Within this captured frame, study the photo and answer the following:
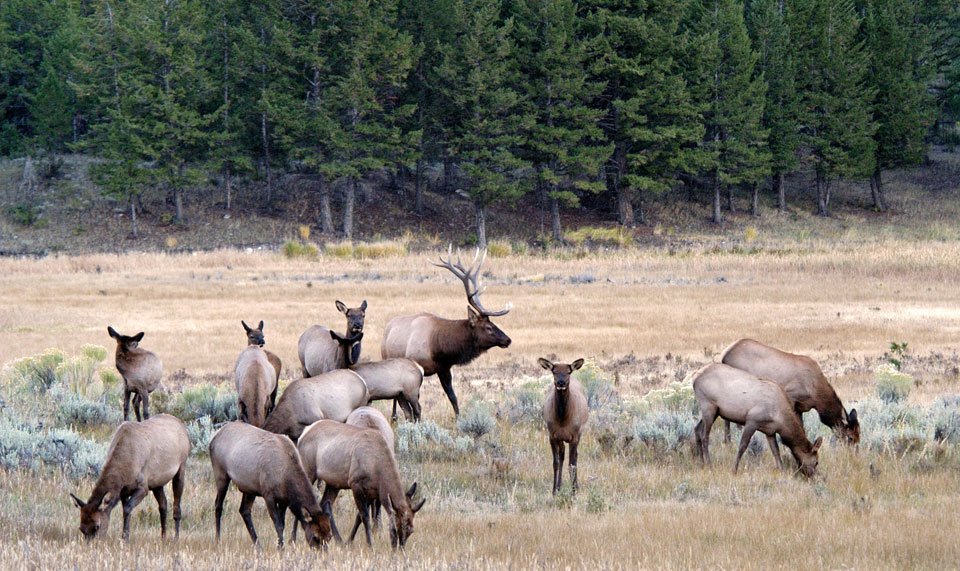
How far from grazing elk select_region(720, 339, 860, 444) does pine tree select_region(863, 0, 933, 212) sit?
5143cm

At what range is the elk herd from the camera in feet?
24.6

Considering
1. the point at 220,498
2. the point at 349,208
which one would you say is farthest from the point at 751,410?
the point at 349,208

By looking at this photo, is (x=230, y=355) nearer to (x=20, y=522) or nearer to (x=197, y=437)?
(x=197, y=437)

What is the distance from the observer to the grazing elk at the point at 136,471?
7465 millimetres

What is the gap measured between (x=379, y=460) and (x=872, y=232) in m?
52.3

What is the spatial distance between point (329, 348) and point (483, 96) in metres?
35.8

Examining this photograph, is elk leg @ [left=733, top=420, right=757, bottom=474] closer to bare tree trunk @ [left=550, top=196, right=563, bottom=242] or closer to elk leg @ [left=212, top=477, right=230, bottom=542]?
elk leg @ [left=212, top=477, right=230, bottom=542]

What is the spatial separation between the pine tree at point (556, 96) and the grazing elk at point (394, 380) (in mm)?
35828

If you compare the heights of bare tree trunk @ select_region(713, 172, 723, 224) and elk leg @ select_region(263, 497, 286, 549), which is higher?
bare tree trunk @ select_region(713, 172, 723, 224)

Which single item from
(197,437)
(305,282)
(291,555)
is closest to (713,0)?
(305,282)

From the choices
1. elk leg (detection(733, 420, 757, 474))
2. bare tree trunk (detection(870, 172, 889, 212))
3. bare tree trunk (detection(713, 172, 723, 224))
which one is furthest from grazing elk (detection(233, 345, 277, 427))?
bare tree trunk (detection(870, 172, 889, 212))

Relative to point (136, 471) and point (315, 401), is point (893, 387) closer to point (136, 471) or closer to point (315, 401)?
point (315, 401)

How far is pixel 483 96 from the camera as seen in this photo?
47438 millimetres

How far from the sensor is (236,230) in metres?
48.8
